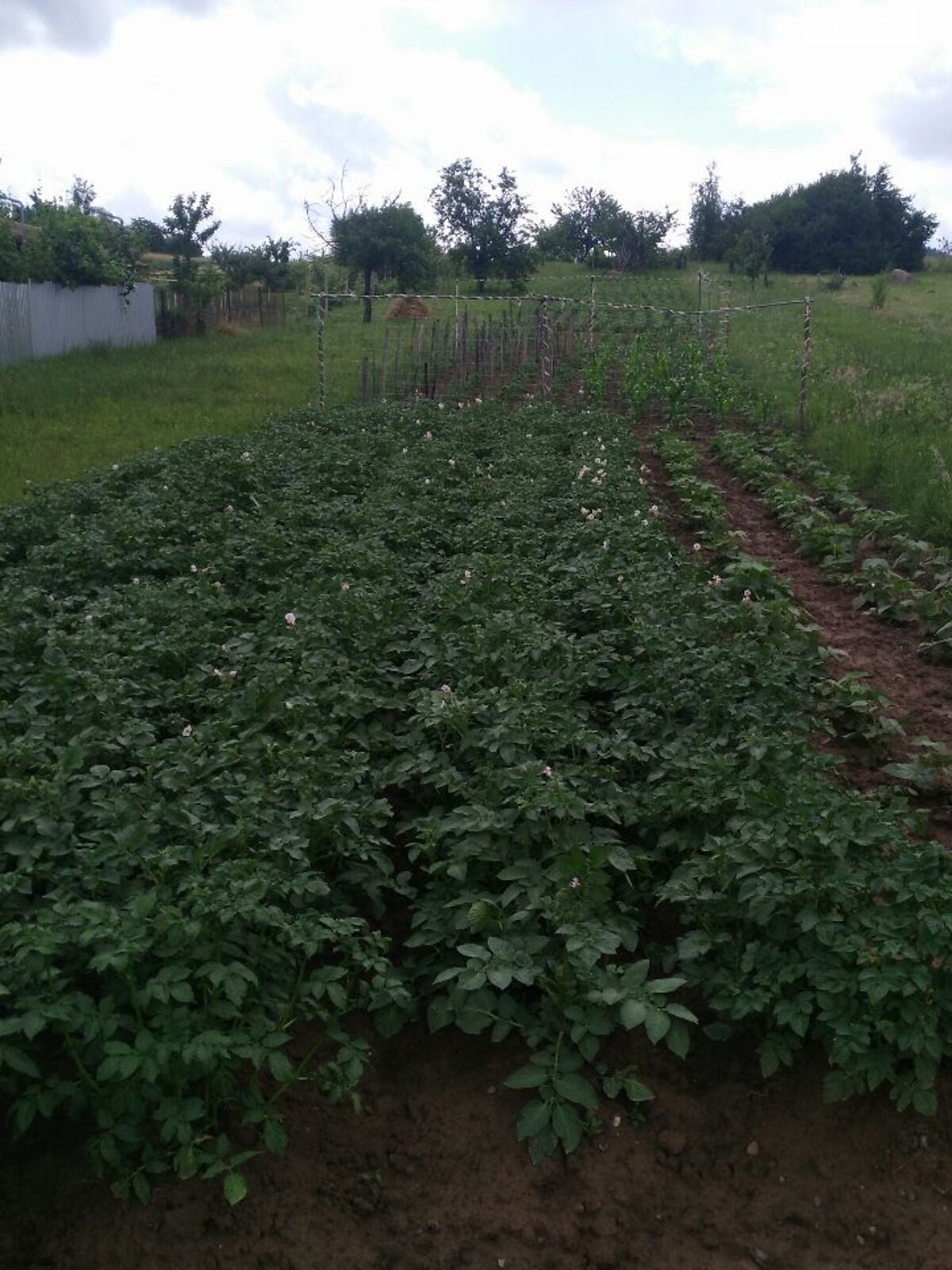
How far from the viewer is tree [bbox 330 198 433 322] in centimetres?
3372

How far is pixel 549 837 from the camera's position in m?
3.59

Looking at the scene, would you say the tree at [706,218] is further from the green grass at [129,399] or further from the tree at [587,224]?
the green grass at [129,399]

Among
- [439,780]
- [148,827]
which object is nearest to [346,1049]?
[148,827]

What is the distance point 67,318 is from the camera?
21.4 metres

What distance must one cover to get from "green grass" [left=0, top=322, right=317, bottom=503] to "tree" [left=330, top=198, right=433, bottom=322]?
36.8 ft

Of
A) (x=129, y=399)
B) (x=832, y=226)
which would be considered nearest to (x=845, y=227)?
(x=832, y=226)

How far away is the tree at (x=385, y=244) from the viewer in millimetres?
33719

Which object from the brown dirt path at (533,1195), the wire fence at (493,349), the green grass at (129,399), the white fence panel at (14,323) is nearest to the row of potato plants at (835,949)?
the brown dirt path at (533,1195)

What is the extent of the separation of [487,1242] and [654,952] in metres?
1.02

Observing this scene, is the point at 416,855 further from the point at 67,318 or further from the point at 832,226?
the point at 832,226

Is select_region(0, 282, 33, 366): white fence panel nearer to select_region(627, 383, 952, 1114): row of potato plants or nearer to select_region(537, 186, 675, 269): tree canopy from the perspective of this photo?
select_region(627, 383, 952, 1114): row of potato plants

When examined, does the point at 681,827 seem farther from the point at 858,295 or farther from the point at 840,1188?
the point at 858,295

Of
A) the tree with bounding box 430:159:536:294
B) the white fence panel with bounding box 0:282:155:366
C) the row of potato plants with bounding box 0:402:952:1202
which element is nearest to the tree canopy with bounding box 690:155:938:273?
the tree with bounding box 430:159:536:294

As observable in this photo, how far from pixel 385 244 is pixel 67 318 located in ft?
47.3
